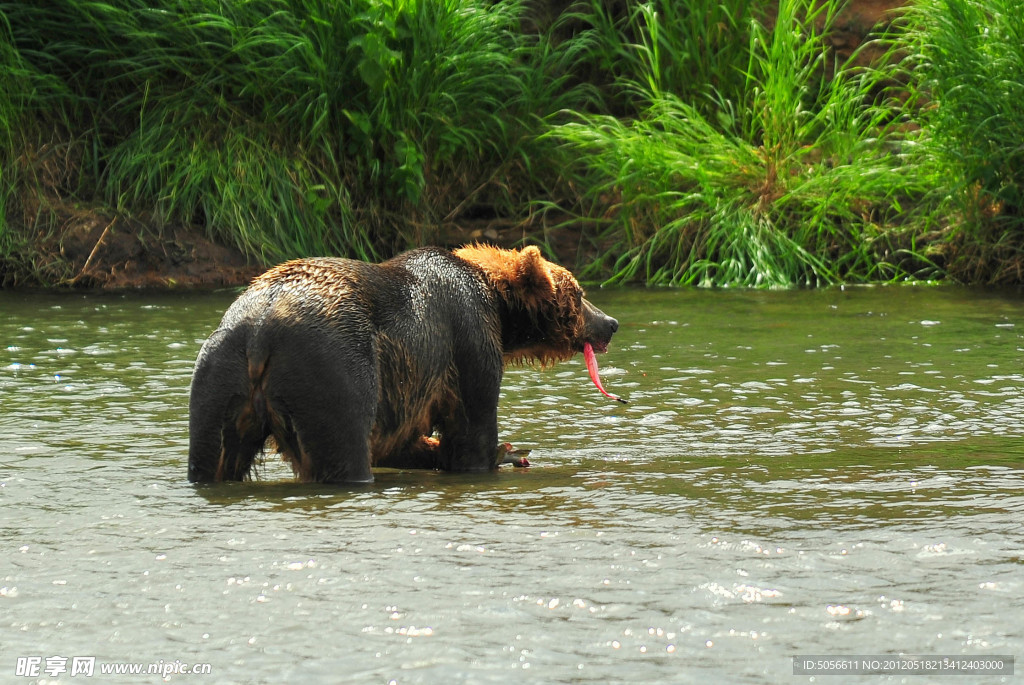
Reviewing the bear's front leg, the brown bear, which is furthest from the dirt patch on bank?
the bear's front leg

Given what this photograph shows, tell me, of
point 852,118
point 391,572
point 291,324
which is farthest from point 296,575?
point 852,118

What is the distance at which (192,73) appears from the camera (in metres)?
11.5

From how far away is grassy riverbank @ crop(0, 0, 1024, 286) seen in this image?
436 inches

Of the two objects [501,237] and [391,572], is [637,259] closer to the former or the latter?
[501,237]

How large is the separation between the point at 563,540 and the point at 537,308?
6.12 ft

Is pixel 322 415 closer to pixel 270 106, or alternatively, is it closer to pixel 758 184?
pixel 270 106

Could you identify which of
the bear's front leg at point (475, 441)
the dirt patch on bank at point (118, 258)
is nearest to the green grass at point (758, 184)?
the dirt patch on bank at point (118, 258)

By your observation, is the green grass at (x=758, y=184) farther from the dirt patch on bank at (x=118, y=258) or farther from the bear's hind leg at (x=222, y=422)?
the bear's hind leg at (x=222, y=422)

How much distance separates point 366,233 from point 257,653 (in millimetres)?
8515

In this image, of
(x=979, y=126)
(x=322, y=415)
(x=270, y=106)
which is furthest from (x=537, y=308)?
(x=270, y=106)

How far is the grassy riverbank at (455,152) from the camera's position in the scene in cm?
1109

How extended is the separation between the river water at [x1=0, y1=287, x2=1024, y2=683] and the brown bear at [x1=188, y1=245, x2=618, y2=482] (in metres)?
0.16

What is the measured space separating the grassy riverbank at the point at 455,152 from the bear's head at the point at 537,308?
530cm

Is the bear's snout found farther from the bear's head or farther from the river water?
the river water
